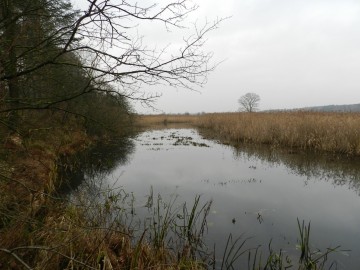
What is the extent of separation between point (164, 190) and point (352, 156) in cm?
705

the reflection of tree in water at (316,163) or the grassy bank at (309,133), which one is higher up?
the grassy bank at (309,133)

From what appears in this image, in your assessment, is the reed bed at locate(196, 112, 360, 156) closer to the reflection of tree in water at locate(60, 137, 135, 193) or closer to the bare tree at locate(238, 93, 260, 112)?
the reflection of tree in water at locate(60, 137, 135, 193)

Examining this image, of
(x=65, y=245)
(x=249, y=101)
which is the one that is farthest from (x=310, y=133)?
(x=249, y=101)

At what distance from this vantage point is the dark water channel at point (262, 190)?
4574 millimetres

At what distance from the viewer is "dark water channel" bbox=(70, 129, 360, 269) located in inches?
180

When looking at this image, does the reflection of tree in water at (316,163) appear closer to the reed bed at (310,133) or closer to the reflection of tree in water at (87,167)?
the reed bed at (310,133)

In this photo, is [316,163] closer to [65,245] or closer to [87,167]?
[87,167]

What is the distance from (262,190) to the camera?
703 cm

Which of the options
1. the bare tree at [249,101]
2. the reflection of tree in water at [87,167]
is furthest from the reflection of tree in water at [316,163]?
the bare tree at [249,101]

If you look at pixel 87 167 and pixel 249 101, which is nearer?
pixel 87 167

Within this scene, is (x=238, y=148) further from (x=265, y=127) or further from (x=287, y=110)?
(x=287, y=110)

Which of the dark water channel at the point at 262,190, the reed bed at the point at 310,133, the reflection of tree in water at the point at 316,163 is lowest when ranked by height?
the dark water channel at the point at 262,190

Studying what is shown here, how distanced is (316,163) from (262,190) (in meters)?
3.53

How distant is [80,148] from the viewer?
44.4 ft
